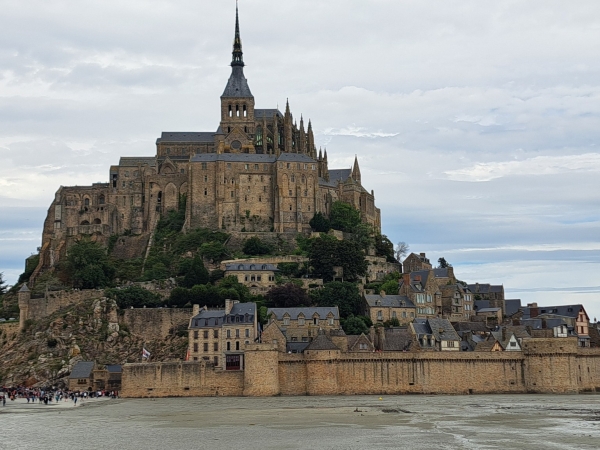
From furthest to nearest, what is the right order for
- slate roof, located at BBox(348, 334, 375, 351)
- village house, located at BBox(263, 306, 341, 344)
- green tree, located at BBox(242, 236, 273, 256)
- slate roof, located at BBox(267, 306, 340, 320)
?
1. green tree, located at BBox(242, 236, 273, 256)
2. slate roof, located at BBox(267, 306, 340, 320)
3. village house, located at BBox(263, 306, 341, 344)
4. slate roof, located at BBox(348, 334, 375, 351)

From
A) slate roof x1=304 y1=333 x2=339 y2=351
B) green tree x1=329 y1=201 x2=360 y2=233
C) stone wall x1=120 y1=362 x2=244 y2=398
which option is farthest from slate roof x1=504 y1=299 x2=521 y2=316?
stone wall x1=120 y1=362 x2=244 y2=398

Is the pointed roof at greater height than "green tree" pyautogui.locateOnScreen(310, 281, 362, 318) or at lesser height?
greater

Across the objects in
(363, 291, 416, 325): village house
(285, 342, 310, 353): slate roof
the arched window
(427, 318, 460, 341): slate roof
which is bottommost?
(285, 342, 310, 353): slate roof

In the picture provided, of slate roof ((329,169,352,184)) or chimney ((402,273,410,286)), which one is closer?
chimney ((402,273,410,286))

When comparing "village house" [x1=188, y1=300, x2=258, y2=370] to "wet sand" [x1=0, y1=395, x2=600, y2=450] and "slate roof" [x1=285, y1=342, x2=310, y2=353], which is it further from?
"wet sand" [x1=0, y1=395, x2=600, y2=450]

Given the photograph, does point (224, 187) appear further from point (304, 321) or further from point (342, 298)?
point (304, 321)

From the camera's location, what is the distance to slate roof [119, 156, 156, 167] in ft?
395

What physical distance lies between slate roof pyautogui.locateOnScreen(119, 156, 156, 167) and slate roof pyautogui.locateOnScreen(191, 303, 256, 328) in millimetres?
42467

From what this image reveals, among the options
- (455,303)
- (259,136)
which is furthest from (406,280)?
(259,136)

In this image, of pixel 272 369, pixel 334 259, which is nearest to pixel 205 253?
pixel 334 259

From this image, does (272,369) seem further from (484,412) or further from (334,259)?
(334,259)

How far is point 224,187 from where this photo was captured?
372 ft

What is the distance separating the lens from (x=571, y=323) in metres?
90.3

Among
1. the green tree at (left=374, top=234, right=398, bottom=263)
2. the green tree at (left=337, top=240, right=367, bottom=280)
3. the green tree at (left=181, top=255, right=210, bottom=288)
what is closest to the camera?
the green tree at (left=181, top=255, right=210, bottom=288)
